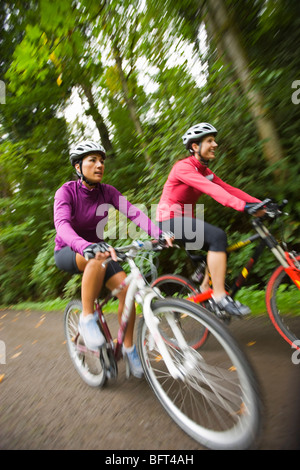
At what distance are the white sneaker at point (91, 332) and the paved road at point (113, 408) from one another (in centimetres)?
50

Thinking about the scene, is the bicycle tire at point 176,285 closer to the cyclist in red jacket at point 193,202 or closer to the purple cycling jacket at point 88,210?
the cyclist in red jacket at point 193,202

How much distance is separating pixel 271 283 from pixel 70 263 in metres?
1.77

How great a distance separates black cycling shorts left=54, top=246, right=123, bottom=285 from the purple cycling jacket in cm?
8

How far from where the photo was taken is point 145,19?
5270 millimetres

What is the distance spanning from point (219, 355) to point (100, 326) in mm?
1059

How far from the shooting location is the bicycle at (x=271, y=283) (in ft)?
8.20

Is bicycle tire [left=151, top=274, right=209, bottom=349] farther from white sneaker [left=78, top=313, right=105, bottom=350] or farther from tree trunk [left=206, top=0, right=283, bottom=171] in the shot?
tree trunk [left=206, top=0, right=283, bottom=171]

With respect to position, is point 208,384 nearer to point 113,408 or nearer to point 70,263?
point 113,408

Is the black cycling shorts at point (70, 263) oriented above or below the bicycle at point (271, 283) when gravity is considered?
above

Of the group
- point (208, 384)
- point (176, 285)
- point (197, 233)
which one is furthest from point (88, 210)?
point (208, 384)

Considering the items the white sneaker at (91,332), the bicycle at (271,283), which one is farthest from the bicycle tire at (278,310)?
the white sneaker at (91,332)

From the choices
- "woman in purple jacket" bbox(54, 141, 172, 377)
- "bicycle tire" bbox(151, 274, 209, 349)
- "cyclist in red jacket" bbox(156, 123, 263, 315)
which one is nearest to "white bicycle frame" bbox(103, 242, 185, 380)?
"woman in purple jacket" bbox(54, 141, 172, 377)
